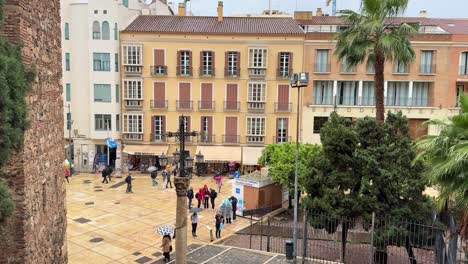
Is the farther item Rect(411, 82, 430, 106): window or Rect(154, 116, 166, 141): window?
Rect(154, 116, 166, 141): window

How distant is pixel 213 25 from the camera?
36.3 meters

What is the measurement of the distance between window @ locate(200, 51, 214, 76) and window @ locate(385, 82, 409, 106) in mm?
15129

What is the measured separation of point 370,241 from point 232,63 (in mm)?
22850

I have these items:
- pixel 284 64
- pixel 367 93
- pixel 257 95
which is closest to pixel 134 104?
pixel 257 95

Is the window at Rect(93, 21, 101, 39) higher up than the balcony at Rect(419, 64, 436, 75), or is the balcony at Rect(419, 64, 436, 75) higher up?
the window at Rect(93, 21, 101, 39)

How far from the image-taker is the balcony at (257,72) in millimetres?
34500

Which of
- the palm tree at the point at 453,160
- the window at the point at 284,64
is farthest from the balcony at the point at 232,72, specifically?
the palm tree at the point at 453,160

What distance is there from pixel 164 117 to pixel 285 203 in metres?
14.4

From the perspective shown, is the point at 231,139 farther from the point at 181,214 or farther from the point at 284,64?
the point at 181,214

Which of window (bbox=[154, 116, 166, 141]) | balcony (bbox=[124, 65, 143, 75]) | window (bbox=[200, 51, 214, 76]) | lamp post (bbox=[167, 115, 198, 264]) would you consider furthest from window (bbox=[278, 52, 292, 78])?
lamp post (bbox=[167, 115, 198, 264])

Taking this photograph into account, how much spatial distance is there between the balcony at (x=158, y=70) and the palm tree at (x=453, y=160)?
27.6m

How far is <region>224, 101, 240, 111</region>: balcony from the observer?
3491cm

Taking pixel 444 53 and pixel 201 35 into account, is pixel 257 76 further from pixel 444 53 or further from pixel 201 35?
pixel 444 53

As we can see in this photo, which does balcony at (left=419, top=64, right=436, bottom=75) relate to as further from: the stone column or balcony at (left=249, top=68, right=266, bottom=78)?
the stone column
